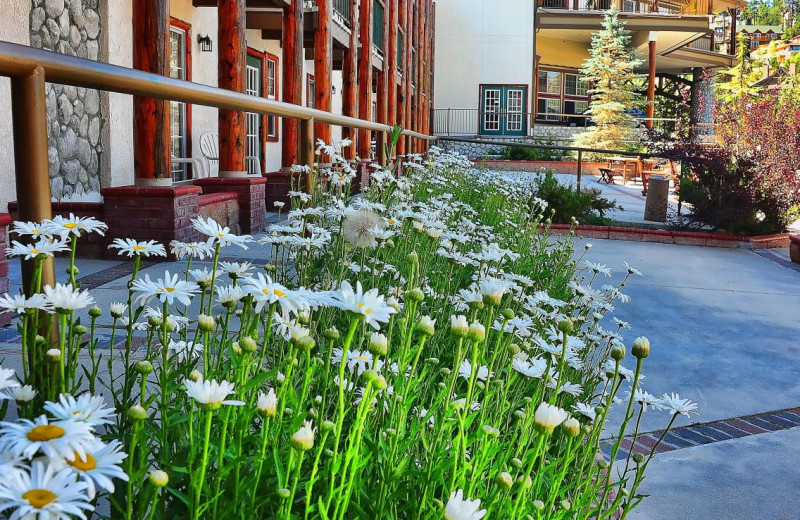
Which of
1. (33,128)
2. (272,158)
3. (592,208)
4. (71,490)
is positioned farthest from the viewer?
(272,158)

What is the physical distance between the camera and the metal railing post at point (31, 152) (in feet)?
5.55

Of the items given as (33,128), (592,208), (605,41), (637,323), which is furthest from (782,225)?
(605,41)

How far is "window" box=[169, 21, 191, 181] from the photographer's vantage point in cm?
1034

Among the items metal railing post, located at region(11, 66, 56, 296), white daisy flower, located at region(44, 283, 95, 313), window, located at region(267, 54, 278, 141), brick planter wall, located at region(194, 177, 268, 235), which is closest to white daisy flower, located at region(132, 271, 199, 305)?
white daisy flower, located at region(44, 283, 95, 313)

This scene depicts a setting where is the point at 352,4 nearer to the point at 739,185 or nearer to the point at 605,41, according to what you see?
the point at 739,185

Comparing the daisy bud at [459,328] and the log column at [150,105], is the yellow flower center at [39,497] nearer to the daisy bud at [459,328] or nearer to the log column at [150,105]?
the daisy bud at [459,328]

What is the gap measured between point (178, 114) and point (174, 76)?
524 mm

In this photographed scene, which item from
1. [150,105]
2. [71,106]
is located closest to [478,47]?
A: [71,106]

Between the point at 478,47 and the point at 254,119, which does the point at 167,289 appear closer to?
the point at 254,119

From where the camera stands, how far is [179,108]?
10719mm

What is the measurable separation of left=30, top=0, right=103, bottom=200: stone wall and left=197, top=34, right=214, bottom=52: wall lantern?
2631 mm

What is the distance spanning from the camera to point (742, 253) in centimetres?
985

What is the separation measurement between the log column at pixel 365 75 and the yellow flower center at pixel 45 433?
11828 mm

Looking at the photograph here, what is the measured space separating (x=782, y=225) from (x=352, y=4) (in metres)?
6.83
